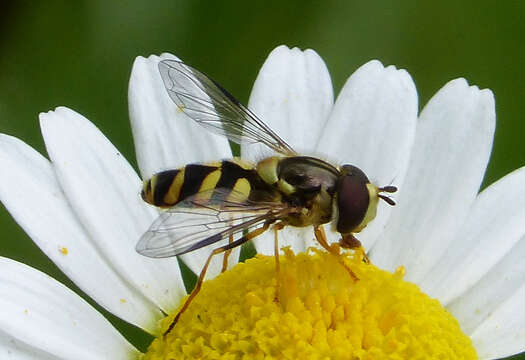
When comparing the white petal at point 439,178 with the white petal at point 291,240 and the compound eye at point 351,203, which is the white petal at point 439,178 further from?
the compound eye at point 351,203

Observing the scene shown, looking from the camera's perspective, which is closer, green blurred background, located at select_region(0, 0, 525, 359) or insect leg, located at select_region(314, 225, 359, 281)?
insect leg, located at select_region(314, 225, 359, 281)

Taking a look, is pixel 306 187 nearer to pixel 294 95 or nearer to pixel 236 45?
pixel 294 95

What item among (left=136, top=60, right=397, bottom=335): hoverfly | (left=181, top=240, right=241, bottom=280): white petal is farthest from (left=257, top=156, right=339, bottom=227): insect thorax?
(left=181, top=240, right=241, bottom=280): white petal

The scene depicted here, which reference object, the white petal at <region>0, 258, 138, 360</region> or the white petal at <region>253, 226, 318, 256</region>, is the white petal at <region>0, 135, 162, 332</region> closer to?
the white petal at <region>0, 258, 138, 360</region>

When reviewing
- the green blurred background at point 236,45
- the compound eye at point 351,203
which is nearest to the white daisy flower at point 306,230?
the compound eye at point 351,203

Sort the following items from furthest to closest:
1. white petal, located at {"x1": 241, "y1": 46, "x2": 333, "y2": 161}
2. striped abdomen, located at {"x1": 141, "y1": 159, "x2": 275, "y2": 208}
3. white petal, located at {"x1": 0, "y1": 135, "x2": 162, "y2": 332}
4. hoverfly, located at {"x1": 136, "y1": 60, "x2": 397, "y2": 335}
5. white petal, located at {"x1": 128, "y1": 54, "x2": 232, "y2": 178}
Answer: white petal, located at {"x1": 241, "y1": 46, "x2": 333, "y2": 161} < white petal, located at {"x1": 128, "y1": 54, "x2": 232, "y2": 178} < white petal, located at {"x1": 0, "y1": 135, "x2": 162, "y2": 332} < striped abdomen, located at {"x1": 141, "y1": 159, "x2": 275, "y2": 208} < hoverfly, located at {"x1": 136, "y1": 60, "x2": 397, "y2": 335}
